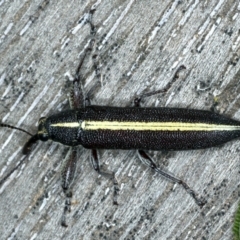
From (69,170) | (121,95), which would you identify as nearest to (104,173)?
(69,170)

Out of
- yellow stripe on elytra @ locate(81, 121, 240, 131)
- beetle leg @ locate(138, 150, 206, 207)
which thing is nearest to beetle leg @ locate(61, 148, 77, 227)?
yellow stripe on elytra @ locate(81, 121, 240, 131)

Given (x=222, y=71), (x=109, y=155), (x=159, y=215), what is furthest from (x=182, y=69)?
(x=159, y=215)

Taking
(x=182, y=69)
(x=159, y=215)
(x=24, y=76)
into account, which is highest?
(x=182, y=69)

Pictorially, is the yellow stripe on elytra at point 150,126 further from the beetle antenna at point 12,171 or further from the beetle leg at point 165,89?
the beetle antenna at point 12,171

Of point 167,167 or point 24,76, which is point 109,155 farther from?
point 24,76

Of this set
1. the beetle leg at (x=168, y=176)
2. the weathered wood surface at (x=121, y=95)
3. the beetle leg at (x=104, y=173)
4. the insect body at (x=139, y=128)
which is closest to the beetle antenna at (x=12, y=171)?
the weathered wood surface at (x=121, y=95)

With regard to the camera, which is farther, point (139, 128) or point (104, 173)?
point (104, 173)

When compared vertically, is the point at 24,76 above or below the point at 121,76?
below

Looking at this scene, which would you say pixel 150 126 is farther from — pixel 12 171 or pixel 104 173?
pixel 12 171
